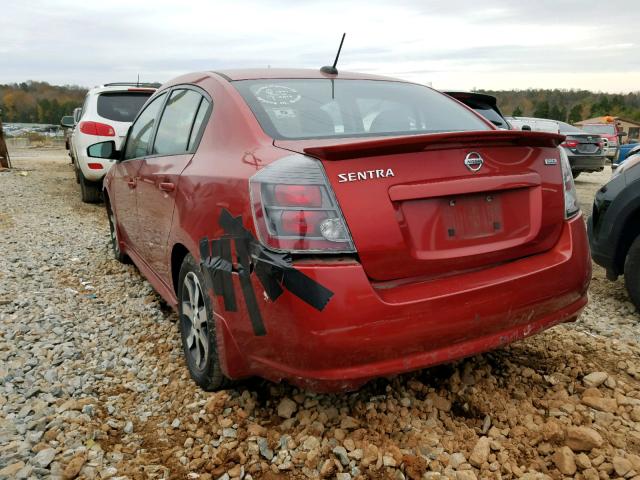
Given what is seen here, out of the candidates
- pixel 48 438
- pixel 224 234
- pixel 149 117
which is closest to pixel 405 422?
pixel 224 234

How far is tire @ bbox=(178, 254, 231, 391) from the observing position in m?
2.42

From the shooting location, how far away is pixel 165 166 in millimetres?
2973

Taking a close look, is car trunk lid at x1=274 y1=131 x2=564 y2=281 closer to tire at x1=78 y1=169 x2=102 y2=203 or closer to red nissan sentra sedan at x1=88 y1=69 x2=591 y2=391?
red nissan sentra sedan at x1=88 y1=69 x2=591 y2=391

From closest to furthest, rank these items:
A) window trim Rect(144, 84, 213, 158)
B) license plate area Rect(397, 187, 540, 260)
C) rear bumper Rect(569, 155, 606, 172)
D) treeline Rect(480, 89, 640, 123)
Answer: license plate area Rect(397, 187, 540, 260), window trim Rect(144, 84, 213, 158), rear bumper Rect(569, 155, 606, 172), treeline Rect(480, 89, 640, 123)

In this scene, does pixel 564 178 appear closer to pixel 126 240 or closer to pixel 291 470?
pixel 291 470

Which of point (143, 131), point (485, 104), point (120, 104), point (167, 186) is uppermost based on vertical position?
point (120, 104)

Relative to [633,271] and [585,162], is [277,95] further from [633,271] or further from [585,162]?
[585,162]

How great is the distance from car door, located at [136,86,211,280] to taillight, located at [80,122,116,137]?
5005mm

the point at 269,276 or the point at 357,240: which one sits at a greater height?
the point at 357,240

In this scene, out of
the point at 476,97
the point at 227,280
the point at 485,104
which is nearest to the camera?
the point at 227,280

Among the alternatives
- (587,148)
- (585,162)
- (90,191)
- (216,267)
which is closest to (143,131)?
(216,267)

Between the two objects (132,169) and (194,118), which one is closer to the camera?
(194,118)

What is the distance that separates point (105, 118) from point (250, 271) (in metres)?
7.07

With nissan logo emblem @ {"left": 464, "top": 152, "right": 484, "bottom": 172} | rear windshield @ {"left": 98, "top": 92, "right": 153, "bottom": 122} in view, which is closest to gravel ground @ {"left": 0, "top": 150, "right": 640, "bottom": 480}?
nissan logo emblem @ {"left": 464, "top": 152, "right": 484, "bottom": 172}
